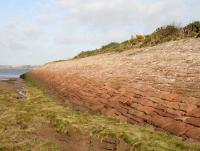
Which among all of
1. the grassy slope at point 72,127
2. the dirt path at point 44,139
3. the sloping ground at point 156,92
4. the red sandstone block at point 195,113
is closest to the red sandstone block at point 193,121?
the sloping ground at point 156,92

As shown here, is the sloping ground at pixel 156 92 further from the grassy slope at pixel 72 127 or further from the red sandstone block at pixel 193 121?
the grassy slope at pixel 72 127

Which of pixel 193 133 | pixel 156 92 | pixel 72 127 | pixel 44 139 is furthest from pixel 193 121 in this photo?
pixel 44 139

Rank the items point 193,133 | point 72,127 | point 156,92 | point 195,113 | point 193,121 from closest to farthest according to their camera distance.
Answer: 1. point 193,133
2. point 193,121
3. point 195,113
4. point 72,127
5. point 156,92

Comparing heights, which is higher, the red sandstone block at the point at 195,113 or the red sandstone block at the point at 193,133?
the red sandstone block at the point at 195,113

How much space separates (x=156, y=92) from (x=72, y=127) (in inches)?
126

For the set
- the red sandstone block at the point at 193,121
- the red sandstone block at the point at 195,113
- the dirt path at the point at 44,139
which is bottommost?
the dirt path at the point at 44,139

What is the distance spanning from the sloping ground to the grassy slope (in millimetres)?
624

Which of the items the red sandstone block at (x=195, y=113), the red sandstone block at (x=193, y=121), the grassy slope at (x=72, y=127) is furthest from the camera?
the red sandstone block at (x=195, y=113)

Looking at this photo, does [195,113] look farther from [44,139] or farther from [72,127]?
[44,139]

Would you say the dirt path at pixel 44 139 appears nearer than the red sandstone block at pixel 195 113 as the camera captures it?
Yes

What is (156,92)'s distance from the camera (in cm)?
1418

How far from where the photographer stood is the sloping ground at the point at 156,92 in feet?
38.6

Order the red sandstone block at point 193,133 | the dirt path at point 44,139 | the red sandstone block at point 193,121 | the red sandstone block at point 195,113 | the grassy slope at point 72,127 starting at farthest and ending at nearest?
the red sandstone block at point 195,113, the red sandstone block at point 193,121, the dirt path at point 44,139, the red sandstone block at point 193,133, the grassy slope at point 72,127

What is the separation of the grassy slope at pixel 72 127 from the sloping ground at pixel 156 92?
0.62 m
